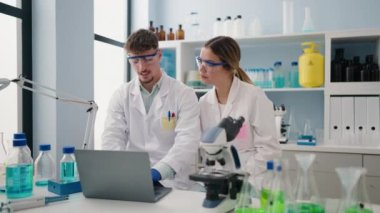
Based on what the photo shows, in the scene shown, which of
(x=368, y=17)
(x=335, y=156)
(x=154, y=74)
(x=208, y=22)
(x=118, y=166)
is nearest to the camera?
(x=118, y=166)

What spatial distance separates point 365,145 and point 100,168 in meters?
2.19

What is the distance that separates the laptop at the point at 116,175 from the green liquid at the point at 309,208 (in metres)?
0.51

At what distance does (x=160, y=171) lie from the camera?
1.50 meters

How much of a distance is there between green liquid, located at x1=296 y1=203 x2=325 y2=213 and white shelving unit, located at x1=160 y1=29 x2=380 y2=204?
4.40 feet

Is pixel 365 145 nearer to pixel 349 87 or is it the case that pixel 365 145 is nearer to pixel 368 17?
pixel 349 87

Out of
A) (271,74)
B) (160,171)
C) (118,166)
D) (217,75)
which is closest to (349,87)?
(271,74)

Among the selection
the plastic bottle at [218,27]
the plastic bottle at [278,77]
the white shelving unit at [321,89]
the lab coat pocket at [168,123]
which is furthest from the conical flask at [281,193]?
the plastic bottle at [218,27]

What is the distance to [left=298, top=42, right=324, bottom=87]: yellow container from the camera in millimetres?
2840

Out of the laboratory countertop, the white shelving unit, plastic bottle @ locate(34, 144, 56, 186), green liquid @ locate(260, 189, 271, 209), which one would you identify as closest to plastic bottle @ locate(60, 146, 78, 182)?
plastic bottle @ locate(34, 144, 56, 186)

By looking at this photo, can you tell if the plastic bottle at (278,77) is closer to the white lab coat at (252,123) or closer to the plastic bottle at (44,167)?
the white lab coat at (252,123)

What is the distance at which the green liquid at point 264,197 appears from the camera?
1011 mm

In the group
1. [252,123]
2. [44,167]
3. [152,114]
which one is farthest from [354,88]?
[44,167]

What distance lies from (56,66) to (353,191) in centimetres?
203

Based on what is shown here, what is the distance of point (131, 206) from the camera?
122cm
